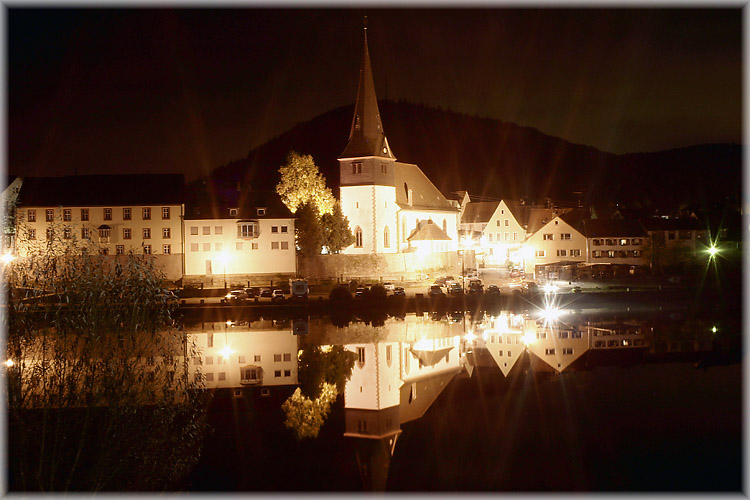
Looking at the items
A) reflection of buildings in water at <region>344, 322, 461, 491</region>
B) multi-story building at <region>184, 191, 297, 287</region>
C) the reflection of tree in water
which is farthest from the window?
the reflection of tree in water

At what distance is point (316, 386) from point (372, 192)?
1434 inches

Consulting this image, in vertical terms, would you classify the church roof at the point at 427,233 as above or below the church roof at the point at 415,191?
below

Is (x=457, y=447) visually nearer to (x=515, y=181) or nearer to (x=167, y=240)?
(x=167, y=240)

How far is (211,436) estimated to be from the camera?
2469 centimetres

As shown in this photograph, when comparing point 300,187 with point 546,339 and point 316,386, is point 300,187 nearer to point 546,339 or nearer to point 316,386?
point 546,339

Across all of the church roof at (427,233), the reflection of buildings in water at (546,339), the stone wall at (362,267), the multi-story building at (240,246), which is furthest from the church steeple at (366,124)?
the reflection of buildings in water at (546,339)

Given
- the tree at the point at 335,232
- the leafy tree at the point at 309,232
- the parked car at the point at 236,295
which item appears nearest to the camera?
the parked car at the point at 236,295

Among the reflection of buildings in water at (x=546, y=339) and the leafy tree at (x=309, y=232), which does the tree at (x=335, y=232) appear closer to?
the leafy tree at (x=309, y=232)

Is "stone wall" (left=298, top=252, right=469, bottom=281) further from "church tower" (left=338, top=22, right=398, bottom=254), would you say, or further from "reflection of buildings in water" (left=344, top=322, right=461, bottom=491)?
"reflection of buildings in water" (left=344, top=322, right=461, bottom=491)

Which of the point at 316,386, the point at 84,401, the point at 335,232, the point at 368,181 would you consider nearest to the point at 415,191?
the point at 368,181

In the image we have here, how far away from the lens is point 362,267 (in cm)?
6244

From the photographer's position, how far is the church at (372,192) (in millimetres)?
67250

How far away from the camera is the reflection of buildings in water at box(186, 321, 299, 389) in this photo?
1315 inches

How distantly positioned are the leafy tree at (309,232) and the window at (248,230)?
11.9 ft
